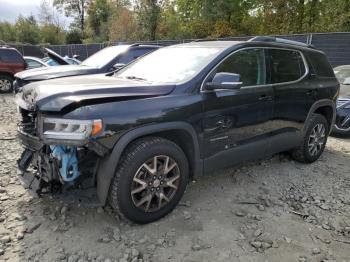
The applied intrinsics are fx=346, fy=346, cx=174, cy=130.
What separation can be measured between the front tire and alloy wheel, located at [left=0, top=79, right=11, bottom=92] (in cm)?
1110

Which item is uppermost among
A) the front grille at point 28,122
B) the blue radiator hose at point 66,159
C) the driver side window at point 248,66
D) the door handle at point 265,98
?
the driver side window at point 248,66

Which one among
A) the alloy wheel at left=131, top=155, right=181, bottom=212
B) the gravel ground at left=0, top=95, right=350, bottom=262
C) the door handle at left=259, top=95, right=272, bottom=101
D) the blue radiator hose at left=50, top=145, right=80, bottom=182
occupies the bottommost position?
the gravel ground at left=0, top=95, right=350, bottom=262

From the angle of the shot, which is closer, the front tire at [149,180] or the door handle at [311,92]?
the front tire at [149,180]

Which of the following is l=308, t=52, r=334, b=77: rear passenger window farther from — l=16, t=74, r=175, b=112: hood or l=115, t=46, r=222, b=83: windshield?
l=16, t=74, r=175, b=112: hood

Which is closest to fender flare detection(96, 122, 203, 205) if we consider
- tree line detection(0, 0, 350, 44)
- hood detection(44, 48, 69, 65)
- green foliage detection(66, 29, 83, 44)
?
hood detection(44, 48, 69, 65)

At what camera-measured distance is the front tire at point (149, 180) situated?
3061mm

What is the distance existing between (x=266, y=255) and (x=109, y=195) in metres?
1.48

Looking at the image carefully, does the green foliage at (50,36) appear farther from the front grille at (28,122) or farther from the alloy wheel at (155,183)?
the alloy wheel at (155,183)

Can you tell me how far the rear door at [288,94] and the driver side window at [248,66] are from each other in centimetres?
14

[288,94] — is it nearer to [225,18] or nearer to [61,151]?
[61,151]

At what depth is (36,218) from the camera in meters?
3.40

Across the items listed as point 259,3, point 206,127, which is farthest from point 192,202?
point 259,3

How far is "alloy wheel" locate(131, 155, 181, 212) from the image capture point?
10.4 ft

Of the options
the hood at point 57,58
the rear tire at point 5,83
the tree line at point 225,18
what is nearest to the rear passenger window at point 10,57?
the rear tire at point 5,83
